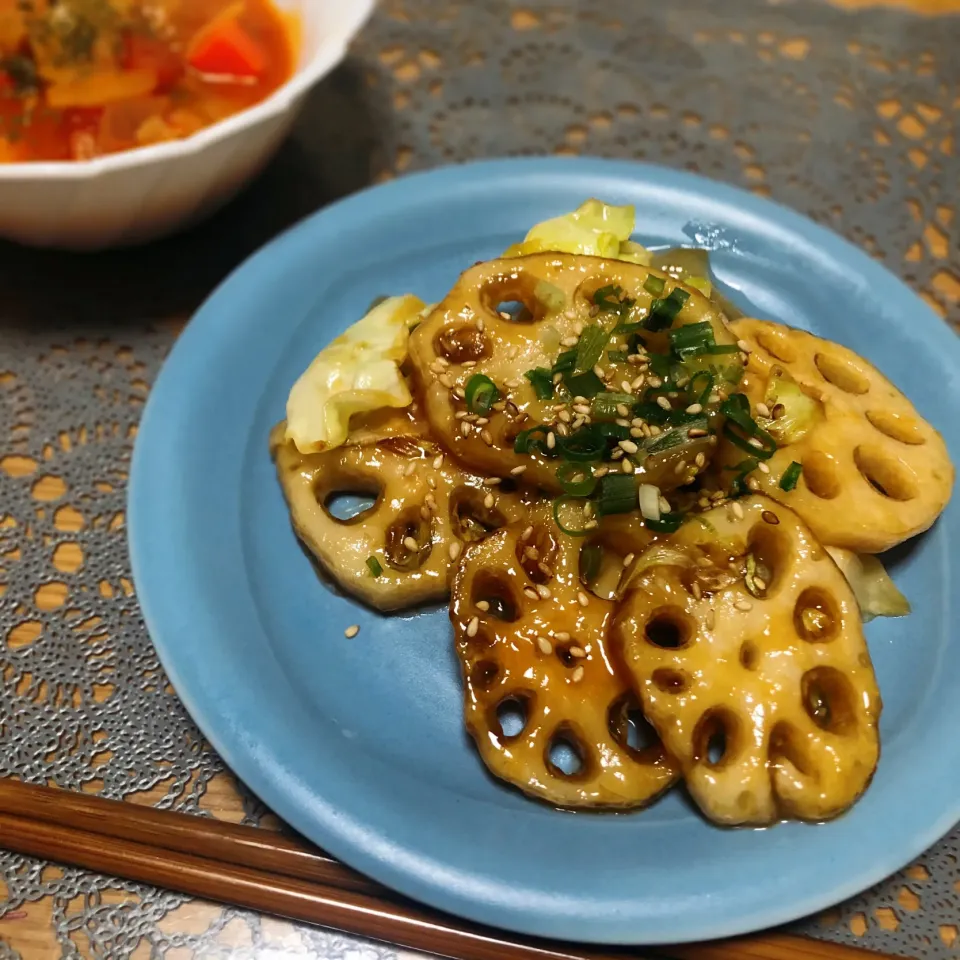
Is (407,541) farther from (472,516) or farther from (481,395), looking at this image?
(481,395)

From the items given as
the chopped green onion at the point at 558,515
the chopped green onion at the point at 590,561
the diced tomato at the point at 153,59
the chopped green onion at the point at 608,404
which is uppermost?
the chopped green onion at the point at 608,404

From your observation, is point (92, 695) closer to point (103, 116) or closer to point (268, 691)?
point (268, 691)

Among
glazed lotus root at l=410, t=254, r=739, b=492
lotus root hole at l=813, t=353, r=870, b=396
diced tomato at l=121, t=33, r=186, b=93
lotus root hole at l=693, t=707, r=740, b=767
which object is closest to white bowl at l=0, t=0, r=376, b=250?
diced tomato at l=121, t=33, r=186, b=93

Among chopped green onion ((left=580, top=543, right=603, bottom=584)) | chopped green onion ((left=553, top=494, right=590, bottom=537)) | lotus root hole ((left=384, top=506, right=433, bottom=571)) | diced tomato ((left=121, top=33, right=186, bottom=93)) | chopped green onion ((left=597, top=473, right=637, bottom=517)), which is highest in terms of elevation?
chopped green onion ((left=597, top=473, right=637, bottom=517))

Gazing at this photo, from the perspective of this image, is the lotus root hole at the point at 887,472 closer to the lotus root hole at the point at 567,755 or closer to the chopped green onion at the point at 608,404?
the chopped green onion at the point at 608,404

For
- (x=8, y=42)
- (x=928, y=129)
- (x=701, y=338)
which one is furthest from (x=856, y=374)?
(x=8, y=42)

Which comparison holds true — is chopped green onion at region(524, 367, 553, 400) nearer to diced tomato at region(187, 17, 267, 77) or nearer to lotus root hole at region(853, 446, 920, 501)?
lotus root hole at region(853, 446, 920, 501)

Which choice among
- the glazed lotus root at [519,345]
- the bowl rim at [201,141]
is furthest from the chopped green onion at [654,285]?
the bowl rim at [201,141]

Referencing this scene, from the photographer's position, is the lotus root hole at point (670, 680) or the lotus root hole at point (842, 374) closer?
the lotus root hole at point (670, 680)
